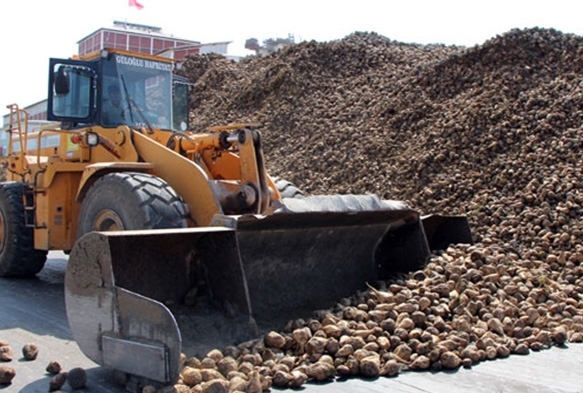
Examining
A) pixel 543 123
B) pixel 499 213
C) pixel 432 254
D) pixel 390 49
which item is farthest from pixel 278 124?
pixel 432 254

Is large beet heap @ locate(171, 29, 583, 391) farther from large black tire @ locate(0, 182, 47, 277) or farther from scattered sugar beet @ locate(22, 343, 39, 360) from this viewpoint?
large black tire @ locate(0, 182, 47, 277)

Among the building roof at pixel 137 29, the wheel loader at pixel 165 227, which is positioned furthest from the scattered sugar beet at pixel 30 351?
the building roof at pixel 137 29

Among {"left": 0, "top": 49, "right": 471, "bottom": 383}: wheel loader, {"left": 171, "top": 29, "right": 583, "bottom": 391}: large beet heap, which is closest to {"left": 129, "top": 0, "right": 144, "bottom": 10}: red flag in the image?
{"left": 171, "top": 29, "right": 583, "bottom": 391}: large beet heap

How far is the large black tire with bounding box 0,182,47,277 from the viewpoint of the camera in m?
7.22

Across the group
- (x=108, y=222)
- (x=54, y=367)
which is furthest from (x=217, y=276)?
(x=108, y=222)

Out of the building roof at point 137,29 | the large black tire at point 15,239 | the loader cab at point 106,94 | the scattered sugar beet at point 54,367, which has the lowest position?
the scattered sugar beet at point 54,367

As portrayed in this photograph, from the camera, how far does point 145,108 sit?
278 inches

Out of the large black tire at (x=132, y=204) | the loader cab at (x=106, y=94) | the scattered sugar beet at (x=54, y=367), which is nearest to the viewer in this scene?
the scattered sugar beet at (x=54, y=367)

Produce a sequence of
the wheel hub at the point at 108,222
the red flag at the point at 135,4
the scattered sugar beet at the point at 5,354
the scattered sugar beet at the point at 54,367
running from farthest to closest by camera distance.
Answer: the red flag at the point at 135,4 < the wheel hub at the point at 108,222 < the scattered sugar beet at the point at 5,354 < the scattered sugar beet at the point at 54,367

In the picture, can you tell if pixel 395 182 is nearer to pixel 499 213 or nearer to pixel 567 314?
pixel 499 213

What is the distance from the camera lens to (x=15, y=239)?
7207mm

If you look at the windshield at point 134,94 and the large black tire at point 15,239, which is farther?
the large black tire at point 15,239

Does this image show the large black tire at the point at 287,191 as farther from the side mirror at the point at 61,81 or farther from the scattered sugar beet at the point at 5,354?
the scattered sugar beet at the point at 5,354

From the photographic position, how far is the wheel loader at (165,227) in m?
4.01
